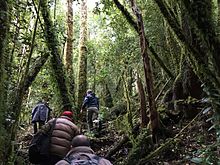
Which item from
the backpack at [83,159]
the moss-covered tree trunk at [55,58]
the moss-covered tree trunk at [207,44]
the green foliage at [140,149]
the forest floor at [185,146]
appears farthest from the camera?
the moss-covered tree trunk at [55,58]

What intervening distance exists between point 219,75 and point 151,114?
12.4ft

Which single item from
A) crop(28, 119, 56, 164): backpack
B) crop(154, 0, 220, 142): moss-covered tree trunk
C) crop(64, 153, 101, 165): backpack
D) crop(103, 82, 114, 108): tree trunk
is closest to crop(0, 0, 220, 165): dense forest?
crop(154, 0, 220, 142): moss-covered tree trunk

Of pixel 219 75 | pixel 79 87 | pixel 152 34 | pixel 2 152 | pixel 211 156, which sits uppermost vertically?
pixel 152 34

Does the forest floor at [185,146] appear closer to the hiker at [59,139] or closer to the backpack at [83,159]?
the hiker at [59,139]

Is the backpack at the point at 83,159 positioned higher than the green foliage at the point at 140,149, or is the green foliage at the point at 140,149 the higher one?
the green foliage at the point at 140,149

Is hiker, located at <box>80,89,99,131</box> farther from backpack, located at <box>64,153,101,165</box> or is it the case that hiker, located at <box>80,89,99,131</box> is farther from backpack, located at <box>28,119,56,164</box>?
backpack, located at <box>64,153,101,165</box>

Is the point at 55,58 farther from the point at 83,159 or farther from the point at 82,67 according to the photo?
the point at 83,159

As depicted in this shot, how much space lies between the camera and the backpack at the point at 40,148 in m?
5.76

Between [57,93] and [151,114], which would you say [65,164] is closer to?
[151,114]

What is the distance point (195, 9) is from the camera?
4.40 m

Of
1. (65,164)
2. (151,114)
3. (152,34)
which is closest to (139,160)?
(151,114)

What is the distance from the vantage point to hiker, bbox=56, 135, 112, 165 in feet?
12.0

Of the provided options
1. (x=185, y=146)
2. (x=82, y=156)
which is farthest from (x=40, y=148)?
(x=185, y=146)

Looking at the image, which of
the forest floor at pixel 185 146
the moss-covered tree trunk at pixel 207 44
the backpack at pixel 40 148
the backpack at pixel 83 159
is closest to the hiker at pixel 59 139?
the backpack at pixel 40 148
